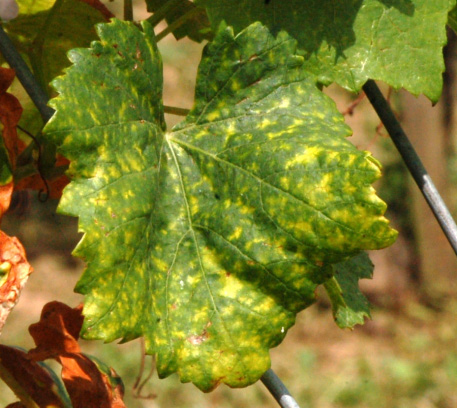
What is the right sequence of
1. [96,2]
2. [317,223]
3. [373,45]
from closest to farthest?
[317,223] → [373,45] → [96,2]

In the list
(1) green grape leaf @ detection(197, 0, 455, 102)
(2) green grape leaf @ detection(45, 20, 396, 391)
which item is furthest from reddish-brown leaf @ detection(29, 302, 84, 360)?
(1) green grape leaf @ detection(197, 0, 455, 102)

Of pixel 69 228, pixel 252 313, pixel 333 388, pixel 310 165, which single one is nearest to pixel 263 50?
pixel 310 165

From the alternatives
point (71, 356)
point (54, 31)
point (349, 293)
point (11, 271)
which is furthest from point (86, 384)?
point (54, 31)

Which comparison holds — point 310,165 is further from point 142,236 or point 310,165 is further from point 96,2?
point 96,2

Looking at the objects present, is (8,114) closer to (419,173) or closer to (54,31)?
(54,31)

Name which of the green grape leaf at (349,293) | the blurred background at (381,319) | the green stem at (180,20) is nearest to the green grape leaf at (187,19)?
the green stem at (180,20)

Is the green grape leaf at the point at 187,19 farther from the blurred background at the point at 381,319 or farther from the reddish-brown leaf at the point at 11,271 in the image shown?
the blurred background at the point at 381,319
